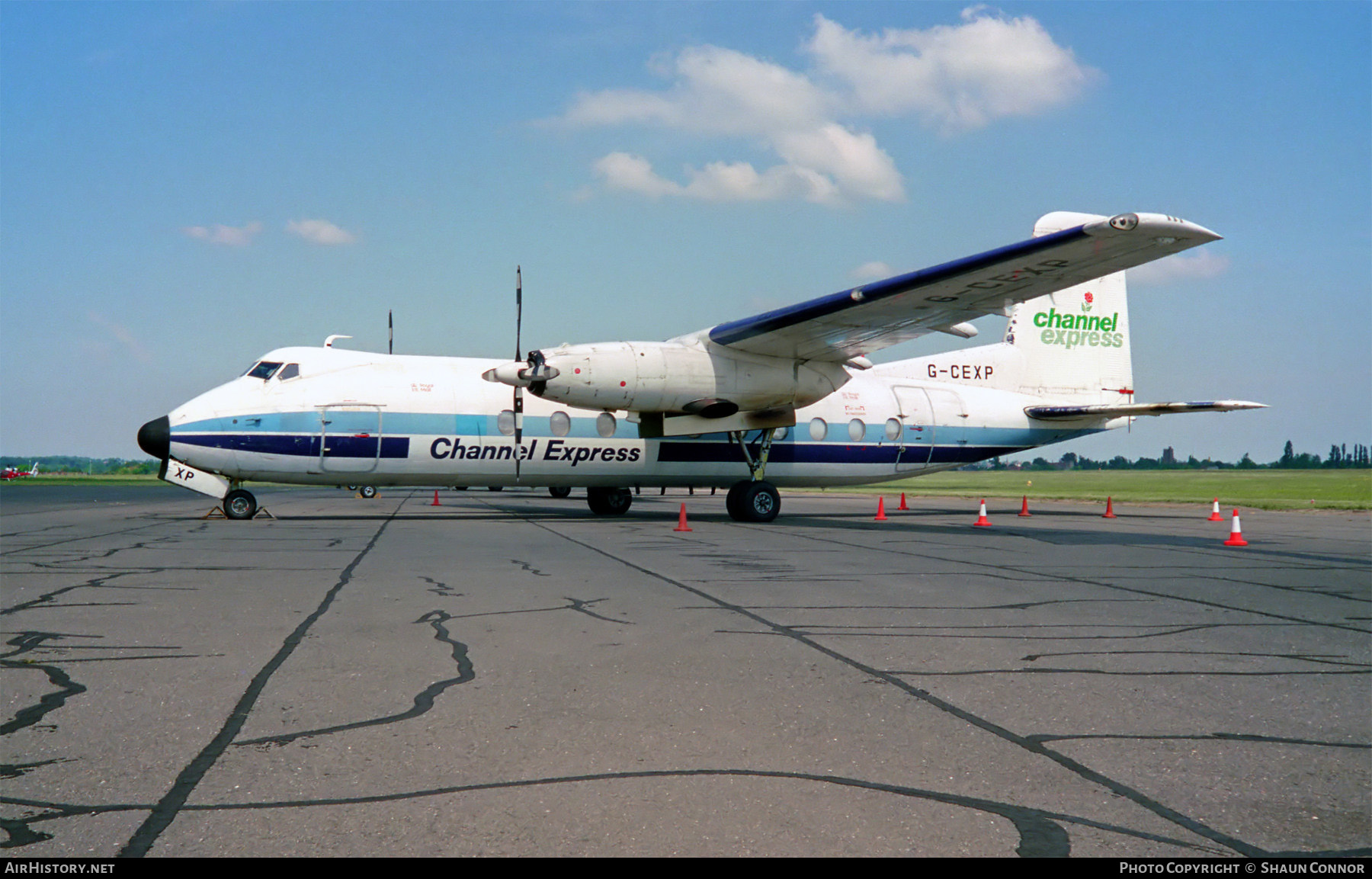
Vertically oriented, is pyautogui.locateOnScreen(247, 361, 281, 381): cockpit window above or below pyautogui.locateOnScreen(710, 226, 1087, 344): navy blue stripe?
below

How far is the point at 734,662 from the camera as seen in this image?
5980 millimetres

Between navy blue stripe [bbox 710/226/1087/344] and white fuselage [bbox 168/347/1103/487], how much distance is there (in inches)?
133

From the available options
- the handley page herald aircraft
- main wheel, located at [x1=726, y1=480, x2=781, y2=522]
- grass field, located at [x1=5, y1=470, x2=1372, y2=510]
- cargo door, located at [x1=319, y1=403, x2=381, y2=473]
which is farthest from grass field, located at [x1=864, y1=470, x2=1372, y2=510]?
cargo door, located at [x1=319, y1=403, x2=381, y2=473]

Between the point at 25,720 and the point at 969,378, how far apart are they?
22305 mm

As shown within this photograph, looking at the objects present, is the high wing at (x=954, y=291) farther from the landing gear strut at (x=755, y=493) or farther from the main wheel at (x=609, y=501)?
the main wheel at (x=609, y=501)

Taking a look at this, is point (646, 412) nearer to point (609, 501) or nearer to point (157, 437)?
point (609, 501)

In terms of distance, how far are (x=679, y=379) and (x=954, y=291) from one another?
5207mm

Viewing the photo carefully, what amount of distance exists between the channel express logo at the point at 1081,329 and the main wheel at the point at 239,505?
1848 centimetres

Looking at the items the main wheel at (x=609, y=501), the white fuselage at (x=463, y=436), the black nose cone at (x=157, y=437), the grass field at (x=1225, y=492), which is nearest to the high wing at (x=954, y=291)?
the white fuselage at (x=463, y=436)

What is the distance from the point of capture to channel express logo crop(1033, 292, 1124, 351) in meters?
24.5

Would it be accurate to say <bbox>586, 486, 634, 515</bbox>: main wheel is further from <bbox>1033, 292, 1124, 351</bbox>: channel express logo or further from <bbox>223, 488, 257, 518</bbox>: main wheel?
<bbox>1033, 292, 1124, 351</bbox>: channel express logo

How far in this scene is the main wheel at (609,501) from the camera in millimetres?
22906

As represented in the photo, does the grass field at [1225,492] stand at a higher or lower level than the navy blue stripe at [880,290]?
lower
